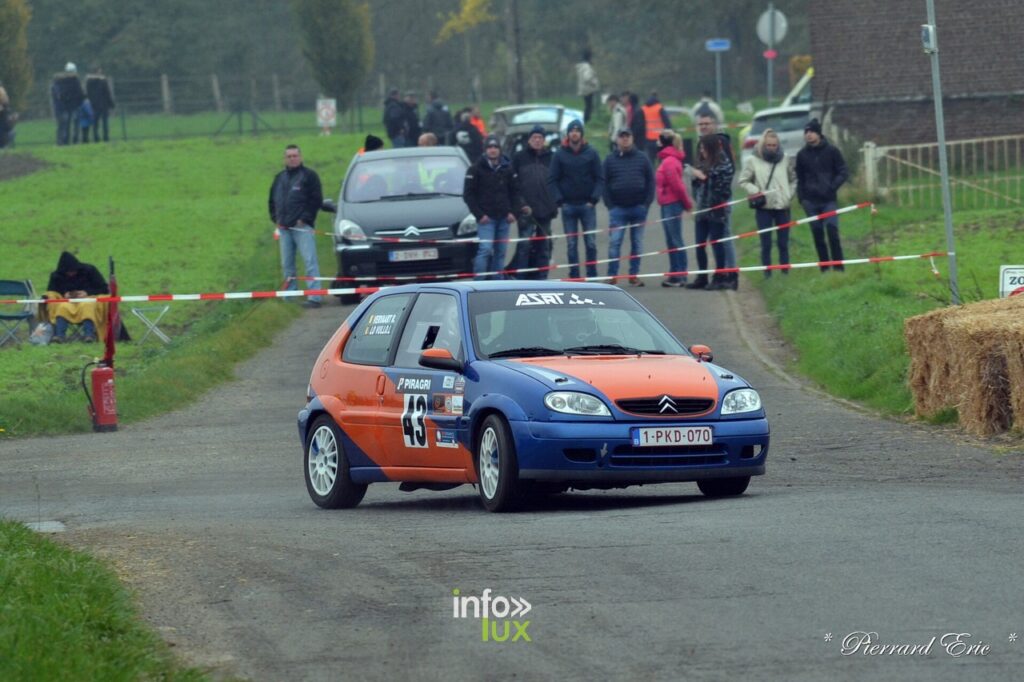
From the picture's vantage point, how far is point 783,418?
634 inches

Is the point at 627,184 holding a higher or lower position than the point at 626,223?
higher

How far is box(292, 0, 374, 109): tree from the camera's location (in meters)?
64.8

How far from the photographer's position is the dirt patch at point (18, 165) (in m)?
47.7

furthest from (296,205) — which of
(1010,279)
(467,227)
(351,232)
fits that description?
(1010,279)

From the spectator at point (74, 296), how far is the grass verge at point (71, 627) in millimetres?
14858

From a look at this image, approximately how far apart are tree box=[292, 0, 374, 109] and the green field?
5.02 m

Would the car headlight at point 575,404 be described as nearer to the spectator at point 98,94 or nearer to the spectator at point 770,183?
the spectator at point 770,183

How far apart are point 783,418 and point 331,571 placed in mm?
7956

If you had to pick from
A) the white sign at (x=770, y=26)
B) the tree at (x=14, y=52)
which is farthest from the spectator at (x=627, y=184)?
the tree at (x=14, y=52)

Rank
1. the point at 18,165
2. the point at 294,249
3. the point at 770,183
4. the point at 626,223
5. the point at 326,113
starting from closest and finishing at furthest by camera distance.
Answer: the point at 770,183 → the point at 626,223 → the point at 294,249 → the point at 18,165 → the point at 326,113

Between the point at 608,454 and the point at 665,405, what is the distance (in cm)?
45

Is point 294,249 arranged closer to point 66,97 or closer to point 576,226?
point 576,226

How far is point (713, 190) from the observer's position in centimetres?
2444

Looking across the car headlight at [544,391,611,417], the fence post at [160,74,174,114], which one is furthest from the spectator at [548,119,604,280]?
the fence post at [160,74,174,114]
